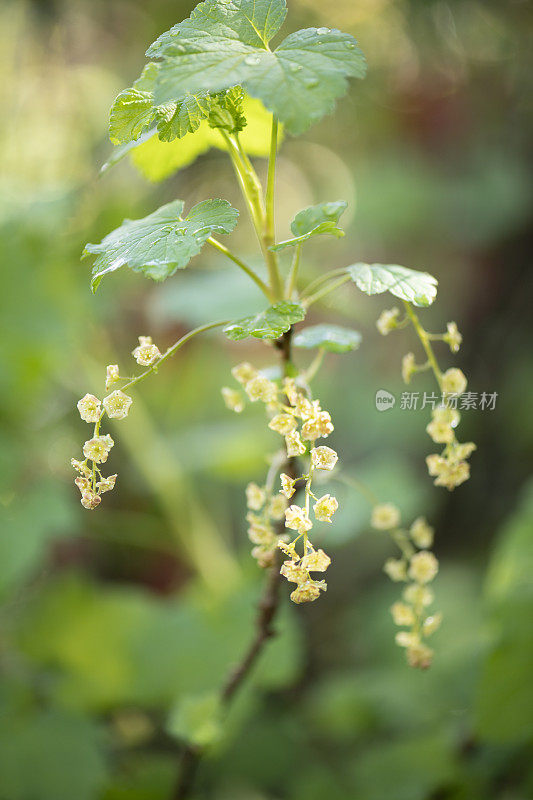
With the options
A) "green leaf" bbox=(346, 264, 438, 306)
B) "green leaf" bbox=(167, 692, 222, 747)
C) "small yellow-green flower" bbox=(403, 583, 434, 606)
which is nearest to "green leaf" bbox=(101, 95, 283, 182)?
"green leaf" bbox=(346, 264, 438, 306)

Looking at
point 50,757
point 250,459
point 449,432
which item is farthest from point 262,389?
point 50,757

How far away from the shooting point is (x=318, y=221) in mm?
466

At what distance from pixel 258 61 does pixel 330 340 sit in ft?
0.67

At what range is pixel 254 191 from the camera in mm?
488

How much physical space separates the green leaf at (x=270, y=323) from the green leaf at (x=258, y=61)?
12 centimetres

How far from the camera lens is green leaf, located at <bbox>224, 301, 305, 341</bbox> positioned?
42 centimetres

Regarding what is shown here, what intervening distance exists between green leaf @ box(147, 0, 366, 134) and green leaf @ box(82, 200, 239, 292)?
77mm

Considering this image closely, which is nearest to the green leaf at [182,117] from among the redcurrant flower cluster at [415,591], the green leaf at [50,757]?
the redcurrant flower cluster at [415,591]

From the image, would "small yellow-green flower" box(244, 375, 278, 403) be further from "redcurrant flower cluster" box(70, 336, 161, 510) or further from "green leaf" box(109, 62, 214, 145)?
"green leaf" box(109, 62, 214, 145)

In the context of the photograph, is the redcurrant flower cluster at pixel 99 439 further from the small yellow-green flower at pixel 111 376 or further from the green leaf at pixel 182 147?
the green leaf at pixel 182 147

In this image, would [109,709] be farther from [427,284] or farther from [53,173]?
[53,173]

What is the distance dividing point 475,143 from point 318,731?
183cm

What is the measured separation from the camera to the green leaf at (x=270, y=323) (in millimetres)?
416

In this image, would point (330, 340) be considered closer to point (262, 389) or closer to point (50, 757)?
point (262, 389)
